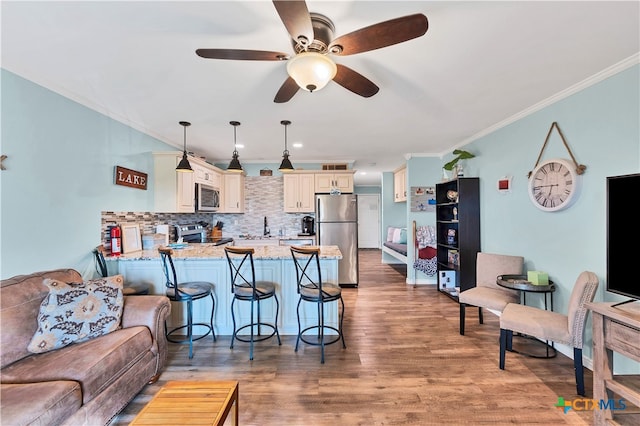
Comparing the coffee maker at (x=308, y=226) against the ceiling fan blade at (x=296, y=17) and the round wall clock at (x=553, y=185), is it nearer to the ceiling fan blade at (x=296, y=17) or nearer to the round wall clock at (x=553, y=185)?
the round wall clock at (x=553, y=185)

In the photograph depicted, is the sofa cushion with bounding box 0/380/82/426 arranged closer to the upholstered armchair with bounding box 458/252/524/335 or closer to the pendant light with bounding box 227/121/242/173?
the pendant light with bounding box 227/121/242/173

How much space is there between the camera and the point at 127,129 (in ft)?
10.9

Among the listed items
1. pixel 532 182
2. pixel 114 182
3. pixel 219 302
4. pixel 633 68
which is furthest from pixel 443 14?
pixel 114 182

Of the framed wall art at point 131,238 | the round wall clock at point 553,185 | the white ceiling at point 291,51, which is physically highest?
the white ceiling at point 291,51

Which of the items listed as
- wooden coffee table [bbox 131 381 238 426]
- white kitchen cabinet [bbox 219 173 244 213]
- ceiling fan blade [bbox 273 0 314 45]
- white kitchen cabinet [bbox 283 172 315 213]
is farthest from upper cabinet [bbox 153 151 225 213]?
ceiling fan blade [bbox 273 0 314 45]

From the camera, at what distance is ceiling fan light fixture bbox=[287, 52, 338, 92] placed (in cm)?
153

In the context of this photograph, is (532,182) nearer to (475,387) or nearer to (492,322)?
(492,322)

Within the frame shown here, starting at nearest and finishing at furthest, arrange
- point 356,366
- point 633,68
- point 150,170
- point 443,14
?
point 443,14, point 633,68, point 356,366, point 150,170

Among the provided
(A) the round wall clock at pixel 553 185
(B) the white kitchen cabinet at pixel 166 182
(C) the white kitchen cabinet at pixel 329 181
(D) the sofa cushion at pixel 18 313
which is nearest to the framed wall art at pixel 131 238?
(B) the white kitchen cabinet at pixel 166 182

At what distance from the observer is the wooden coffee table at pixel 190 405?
1291mm

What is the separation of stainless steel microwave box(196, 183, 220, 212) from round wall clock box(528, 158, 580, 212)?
438cm

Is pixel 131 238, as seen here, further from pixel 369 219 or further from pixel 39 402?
pixel 369 219

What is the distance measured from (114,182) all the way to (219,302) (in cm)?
178

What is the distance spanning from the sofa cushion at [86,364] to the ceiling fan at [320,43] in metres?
1.88
